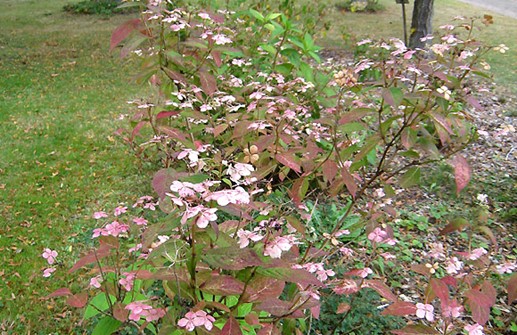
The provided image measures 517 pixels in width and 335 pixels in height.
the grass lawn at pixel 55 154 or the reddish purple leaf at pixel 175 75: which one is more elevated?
the reddish purple leaf at pixel 175 75

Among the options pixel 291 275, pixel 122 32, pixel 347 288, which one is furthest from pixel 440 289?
pixel 122 32

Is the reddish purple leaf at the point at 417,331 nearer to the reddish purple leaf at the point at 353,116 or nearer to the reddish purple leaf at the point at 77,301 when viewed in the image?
the reddish purple leaf at the point at 353,116

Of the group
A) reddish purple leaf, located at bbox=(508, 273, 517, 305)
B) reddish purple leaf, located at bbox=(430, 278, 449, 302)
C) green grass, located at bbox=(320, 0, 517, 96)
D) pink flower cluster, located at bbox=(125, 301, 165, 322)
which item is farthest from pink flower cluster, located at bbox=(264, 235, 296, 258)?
green grass, located at bbox=(320, 0, 517, 96)

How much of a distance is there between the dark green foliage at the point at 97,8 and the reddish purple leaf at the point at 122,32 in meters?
8.81

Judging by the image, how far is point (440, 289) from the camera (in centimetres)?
133

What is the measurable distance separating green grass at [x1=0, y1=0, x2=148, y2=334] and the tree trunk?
11.3 ft

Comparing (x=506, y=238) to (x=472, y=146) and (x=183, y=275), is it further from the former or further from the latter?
(x=183, y=275)

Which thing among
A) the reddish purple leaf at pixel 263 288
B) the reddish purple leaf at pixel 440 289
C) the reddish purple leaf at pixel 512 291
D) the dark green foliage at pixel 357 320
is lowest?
the dark green foliage at pixel 357 320

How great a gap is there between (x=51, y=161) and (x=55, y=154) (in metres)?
0.13

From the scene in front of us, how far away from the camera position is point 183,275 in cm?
111

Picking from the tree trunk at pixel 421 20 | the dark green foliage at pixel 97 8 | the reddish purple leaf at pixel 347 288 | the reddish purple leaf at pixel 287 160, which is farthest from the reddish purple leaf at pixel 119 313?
the dark green foliage at pixel 97 8

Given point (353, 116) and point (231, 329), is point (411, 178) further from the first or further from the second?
point (231, 329)

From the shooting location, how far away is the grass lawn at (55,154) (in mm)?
2406

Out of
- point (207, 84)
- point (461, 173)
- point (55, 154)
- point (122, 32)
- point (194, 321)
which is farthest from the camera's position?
point (55, 154)
